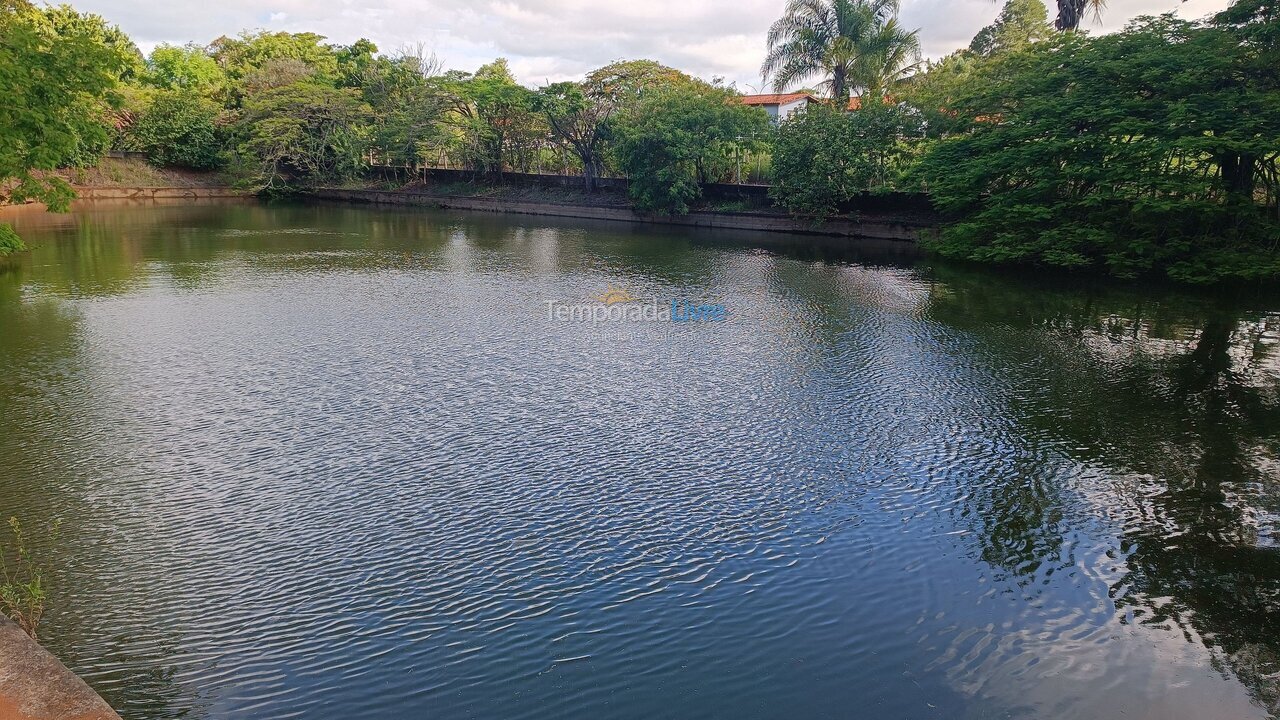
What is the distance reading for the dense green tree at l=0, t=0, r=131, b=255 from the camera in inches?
548

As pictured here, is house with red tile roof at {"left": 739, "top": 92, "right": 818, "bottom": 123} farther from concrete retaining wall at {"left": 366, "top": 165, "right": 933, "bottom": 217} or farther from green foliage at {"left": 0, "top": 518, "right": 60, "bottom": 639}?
green foliage at {"left": 0, "top": 518, "right": 60, "bottom": 639}

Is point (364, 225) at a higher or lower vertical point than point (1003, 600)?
higher

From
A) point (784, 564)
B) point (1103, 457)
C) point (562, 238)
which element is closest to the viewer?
point (784, 564)

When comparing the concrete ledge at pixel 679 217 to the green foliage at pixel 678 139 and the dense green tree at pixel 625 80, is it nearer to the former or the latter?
the green foliage at pixel 678 139

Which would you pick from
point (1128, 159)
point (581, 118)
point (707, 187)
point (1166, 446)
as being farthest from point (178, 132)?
point (1166, 446)

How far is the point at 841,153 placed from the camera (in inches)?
884

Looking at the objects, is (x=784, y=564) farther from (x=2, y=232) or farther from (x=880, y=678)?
(x=2, y=232)

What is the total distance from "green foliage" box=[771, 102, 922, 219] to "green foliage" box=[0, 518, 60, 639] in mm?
20276

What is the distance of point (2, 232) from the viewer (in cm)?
1430

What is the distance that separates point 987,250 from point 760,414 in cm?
1198

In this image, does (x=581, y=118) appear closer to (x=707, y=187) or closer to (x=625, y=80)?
(x=625, y=80)

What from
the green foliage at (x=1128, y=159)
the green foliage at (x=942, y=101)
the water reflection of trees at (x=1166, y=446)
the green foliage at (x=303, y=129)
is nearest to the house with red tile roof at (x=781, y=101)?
the green foliage at (x=942, y=101)

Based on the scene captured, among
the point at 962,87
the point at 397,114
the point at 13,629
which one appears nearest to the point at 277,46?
the point at 397,114

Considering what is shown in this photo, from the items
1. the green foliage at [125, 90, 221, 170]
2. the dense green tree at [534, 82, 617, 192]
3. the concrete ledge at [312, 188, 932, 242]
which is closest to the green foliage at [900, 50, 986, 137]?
the concrete ledge at [312, 188, 932, 242]
